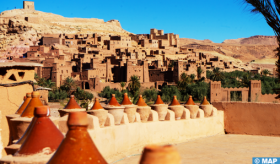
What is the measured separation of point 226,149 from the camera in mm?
8195

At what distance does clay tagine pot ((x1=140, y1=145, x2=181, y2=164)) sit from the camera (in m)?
1.91

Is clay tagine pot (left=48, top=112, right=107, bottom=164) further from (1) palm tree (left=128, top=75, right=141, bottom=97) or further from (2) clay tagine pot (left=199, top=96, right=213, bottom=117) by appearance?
(1) palm tree (left=128, top=75, right=141, bottom=97)

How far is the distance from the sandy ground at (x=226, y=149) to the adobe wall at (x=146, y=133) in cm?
18

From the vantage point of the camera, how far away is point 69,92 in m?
37.7

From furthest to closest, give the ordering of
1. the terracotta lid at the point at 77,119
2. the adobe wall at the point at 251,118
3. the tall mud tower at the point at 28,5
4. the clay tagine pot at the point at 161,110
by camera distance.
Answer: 1. the tall mud tower at the point at 28,5
2. the adobe wall at the point at 251,118
3. the clay tagine pot at the point at 161,110
4. the terracotta lid at the point at 77,119

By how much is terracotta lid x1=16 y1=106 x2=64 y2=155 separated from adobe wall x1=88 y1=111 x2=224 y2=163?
7.73 ft

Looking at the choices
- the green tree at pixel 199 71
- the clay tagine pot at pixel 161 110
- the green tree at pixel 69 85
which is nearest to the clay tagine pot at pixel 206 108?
the clay tagine pot at pixel 161 110

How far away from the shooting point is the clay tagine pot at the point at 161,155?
1.91 metres

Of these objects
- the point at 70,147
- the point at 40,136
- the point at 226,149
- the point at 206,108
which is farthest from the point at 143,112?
the point at 70,147

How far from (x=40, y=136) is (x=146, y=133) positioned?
4591 mm

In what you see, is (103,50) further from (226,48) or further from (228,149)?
(226,48)

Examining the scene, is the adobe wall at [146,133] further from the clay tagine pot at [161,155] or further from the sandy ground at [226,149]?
the clay tagine pot at [161,155]

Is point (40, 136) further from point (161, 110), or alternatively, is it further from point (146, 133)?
point (161, 110)

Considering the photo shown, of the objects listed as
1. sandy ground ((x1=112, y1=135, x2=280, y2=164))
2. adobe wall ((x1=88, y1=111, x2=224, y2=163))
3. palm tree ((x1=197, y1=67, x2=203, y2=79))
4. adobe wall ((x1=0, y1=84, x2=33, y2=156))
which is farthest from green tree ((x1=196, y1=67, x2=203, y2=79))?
adobe wall ((x1=0, y1=84, x2=33, y2=156))
